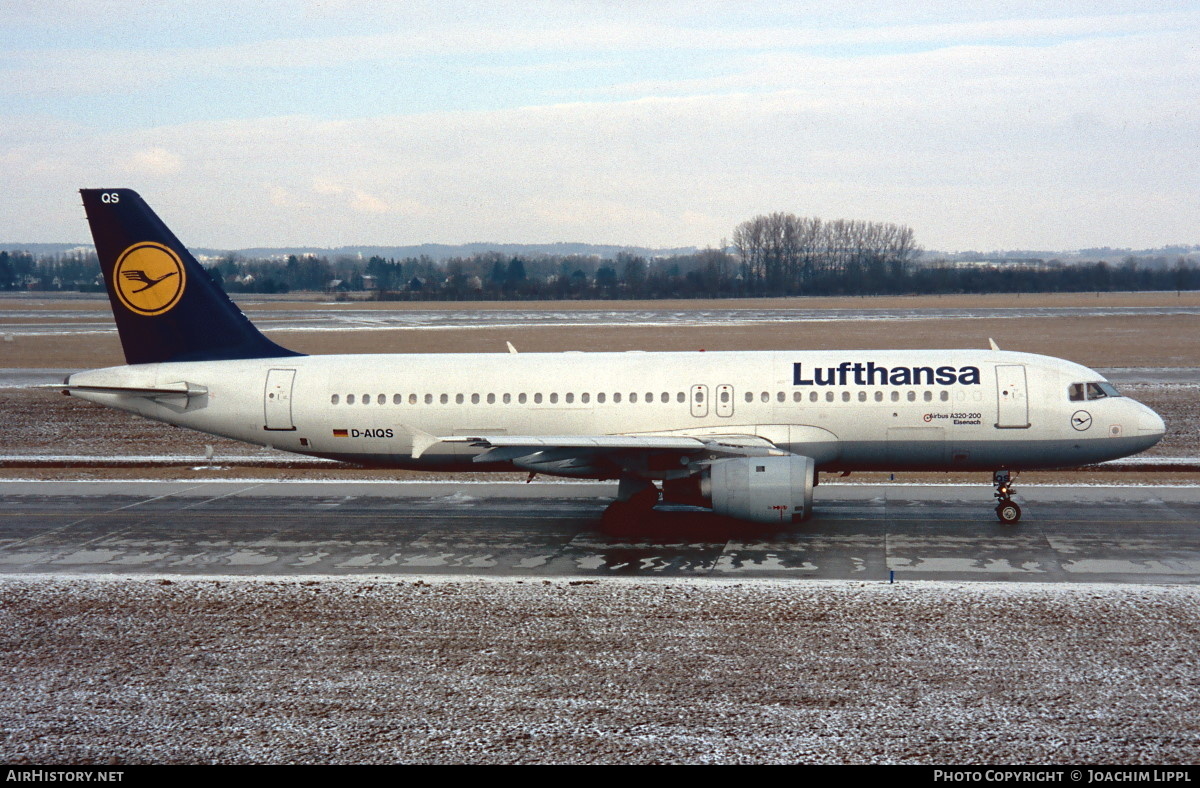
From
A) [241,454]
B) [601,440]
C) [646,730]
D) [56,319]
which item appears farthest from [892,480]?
[56,319]

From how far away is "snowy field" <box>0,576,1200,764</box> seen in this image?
524 inches

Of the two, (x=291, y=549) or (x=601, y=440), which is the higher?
(x=601, y=440)

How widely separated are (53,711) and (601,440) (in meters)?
12.5

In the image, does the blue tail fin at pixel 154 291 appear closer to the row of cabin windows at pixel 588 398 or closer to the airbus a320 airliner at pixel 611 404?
the airbus a320 airliner at pixel 611 404

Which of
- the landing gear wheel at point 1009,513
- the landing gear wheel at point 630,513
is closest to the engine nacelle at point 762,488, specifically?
the landing gear wheel at point 630,513

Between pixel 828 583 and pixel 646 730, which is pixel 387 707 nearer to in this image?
pixel 646 730

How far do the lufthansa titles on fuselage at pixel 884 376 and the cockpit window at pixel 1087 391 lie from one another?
2.24m

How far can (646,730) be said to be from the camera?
13703mm

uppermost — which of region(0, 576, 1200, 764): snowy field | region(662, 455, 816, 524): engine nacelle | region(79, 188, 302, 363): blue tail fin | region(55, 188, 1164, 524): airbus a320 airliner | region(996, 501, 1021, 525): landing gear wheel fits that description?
region(79, 188, 302, 363): blue tail fin

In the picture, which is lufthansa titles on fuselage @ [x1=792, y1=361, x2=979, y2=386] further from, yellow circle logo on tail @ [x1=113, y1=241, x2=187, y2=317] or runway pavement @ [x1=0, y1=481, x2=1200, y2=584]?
yellow circle logo on tail @ [x1=113, y1=241, x2=187, y2=317]

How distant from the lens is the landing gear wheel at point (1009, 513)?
2500cm

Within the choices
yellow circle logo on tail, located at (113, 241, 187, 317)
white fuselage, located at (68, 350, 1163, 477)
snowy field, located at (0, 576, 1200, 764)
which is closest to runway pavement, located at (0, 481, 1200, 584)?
snowy field, located at (0, 576, 1200, 764)

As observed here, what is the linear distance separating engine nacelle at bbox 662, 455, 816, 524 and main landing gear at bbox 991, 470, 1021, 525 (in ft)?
16.9

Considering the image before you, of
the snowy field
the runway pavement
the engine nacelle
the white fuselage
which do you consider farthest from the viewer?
the white fuselage
